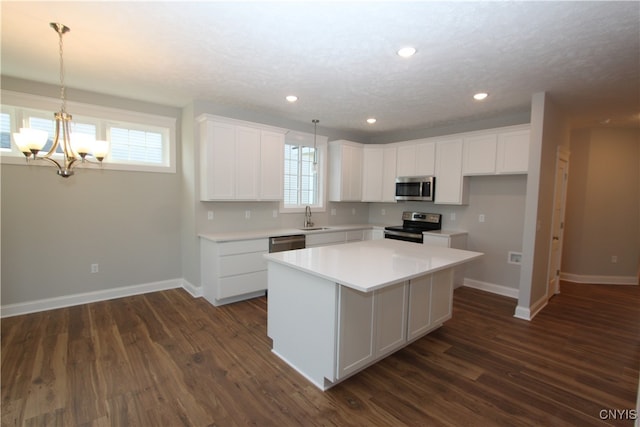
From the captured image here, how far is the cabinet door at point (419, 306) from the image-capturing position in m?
2.75

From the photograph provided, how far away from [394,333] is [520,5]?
2532 millimetres

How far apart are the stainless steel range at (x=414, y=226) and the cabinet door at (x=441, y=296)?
1.58 meters

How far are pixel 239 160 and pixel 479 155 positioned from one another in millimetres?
3490

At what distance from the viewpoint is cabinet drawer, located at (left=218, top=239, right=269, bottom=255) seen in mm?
3730

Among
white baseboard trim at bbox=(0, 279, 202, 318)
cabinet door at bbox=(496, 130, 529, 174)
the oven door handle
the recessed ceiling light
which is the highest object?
the recessed ceiling light

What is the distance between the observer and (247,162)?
13.9 ft

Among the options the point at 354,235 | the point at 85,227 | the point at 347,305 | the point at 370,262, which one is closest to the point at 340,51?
the point at 370,262

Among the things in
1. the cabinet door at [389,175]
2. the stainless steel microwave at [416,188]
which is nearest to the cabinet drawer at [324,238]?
the cabinet door at [389,175]

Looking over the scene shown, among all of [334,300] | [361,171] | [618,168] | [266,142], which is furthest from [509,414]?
[618,168]

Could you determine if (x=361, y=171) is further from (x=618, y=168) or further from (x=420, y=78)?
(x=618, y=168)

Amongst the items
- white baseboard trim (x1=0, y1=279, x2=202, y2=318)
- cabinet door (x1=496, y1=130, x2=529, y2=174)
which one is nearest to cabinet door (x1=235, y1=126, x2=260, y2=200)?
white baseboard trim (x1=0, y1=279, x2=202, y2=318)

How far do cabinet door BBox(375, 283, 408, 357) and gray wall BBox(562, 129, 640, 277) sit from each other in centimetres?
462

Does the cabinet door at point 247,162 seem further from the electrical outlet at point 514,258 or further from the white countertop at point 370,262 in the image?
the electrical outlet at point 514,258

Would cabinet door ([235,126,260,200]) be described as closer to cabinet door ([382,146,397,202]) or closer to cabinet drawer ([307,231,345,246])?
cabinet drawer ([307,231,345,246])
